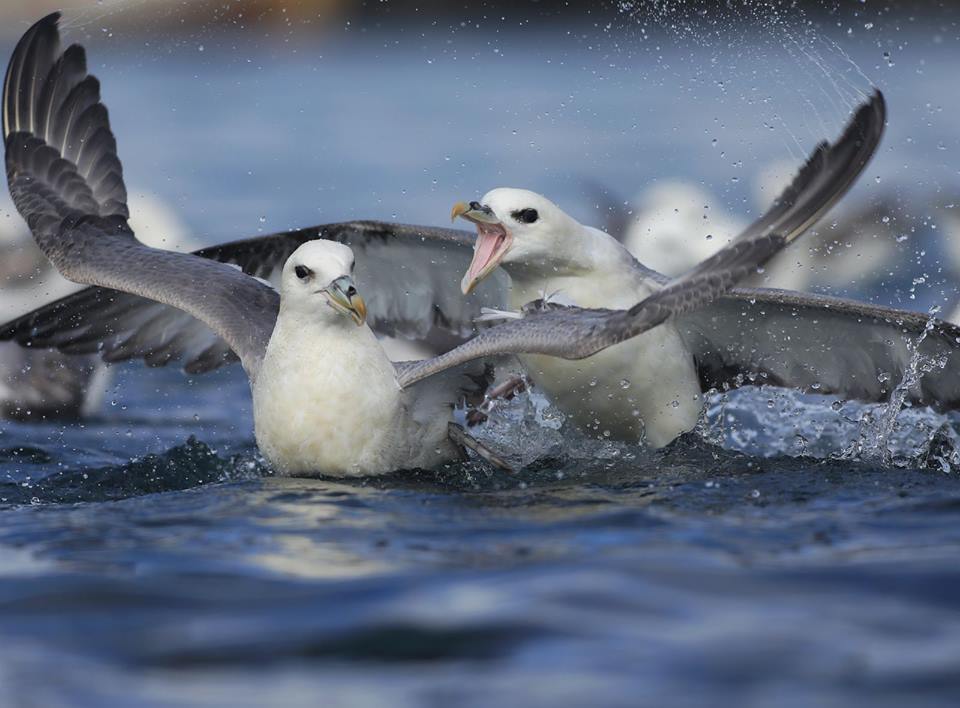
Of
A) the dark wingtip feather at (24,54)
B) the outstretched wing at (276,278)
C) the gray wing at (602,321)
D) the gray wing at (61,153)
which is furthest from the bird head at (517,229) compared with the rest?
the dark wingtip feather at (24,54)

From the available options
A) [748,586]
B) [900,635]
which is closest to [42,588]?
[748,586]

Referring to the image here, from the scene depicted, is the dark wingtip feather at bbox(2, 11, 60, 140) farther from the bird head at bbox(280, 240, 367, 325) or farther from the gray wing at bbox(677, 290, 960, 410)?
the gray wing at bbox(677, 290, 960, 410)

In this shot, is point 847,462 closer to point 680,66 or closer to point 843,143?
point 843,143

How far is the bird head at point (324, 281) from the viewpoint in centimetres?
634

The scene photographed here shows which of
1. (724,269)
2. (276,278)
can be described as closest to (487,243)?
(724,269)

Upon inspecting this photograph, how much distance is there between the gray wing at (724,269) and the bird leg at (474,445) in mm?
504

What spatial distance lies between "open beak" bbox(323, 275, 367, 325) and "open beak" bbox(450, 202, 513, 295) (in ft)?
2.51

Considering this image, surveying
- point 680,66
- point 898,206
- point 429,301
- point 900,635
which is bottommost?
point 900,635

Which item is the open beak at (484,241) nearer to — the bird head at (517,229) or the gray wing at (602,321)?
the bird head at (517,229)

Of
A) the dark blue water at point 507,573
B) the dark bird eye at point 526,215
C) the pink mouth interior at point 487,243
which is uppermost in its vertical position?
the dark bird eye at point 526,215

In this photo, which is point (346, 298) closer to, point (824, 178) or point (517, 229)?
point (517, 229)

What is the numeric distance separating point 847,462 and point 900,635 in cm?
287

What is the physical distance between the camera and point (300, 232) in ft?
28.0

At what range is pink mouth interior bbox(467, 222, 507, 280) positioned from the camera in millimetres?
7184
